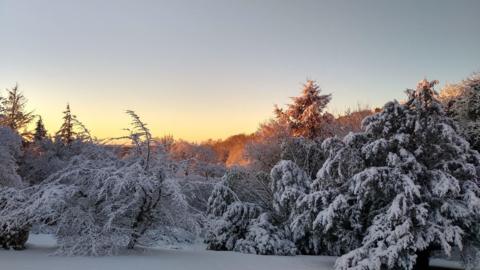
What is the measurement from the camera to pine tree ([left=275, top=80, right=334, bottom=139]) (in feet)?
78.7

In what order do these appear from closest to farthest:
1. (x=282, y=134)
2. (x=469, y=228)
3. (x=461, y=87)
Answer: (x=469, y=228) → (x=461, y=87) → (x=282, y=134)

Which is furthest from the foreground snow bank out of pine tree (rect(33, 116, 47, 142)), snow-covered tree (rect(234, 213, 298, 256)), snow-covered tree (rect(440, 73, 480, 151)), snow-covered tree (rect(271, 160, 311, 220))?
pine tree (rect(33, 116, 47, 142))

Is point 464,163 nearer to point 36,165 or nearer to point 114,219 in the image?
point 114,219

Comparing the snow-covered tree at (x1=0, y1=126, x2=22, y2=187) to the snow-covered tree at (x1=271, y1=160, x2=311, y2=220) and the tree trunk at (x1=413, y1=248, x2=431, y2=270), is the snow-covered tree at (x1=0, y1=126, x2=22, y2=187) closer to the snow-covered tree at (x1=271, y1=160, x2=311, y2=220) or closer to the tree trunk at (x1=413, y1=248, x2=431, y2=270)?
the snow-covered tree at (x1=271, y1=160, x2=311, y2=220)

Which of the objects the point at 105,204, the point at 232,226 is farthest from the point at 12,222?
the point at 232,226

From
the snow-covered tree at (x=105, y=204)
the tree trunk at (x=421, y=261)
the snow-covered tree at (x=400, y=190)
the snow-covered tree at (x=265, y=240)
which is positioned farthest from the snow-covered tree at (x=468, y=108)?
the snow-covered tree at (x=105, y=204)

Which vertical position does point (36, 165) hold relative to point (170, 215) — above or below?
above

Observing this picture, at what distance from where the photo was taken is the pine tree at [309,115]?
2400cm

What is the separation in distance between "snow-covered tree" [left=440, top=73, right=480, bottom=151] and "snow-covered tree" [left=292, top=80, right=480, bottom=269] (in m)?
4.70

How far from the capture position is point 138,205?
38.9 ft

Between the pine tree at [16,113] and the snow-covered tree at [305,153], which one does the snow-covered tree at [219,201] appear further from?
the pine tree at [16,113]

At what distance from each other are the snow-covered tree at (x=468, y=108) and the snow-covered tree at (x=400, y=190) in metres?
4.70

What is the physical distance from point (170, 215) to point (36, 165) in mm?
21394

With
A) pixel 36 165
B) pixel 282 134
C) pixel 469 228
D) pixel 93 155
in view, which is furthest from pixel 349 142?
pixel 36 165
